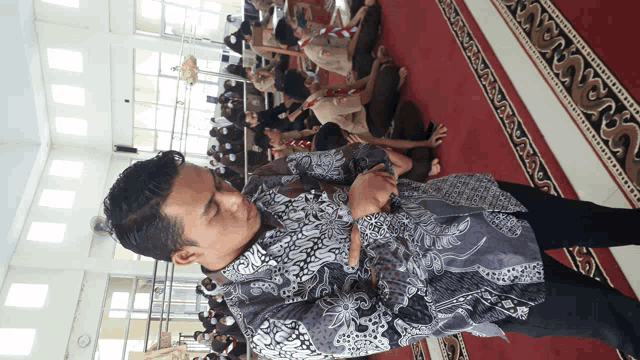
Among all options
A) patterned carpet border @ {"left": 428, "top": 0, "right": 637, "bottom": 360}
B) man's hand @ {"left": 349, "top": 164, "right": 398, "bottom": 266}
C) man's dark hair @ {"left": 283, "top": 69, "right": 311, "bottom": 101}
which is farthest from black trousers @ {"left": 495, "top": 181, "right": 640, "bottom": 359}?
man's dark hair @ {"left": 283, "top": 69, "right": 311, "bottom": 101}

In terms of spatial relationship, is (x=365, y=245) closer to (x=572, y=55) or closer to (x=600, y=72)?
(x=600, y=72)

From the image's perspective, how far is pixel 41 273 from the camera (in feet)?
23.3

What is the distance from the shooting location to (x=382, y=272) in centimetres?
98

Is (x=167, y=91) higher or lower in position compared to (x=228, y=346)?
higher

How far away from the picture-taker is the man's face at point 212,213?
1.08 m

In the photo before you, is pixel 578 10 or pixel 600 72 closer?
pixel 600 72

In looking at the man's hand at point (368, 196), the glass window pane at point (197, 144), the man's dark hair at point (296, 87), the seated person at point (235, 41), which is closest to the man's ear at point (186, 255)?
the man's hand at point (368, 196)

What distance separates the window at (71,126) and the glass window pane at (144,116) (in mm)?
1085

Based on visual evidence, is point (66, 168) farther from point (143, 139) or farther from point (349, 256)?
point (349, 256)

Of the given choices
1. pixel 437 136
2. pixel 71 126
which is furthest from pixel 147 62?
pixel 437 136

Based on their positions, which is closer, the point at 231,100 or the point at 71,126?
the point at 231,100

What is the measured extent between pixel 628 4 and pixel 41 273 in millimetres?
8886

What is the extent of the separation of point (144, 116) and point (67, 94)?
1.65 meters

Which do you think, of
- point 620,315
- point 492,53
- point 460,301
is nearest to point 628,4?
point 492,53
